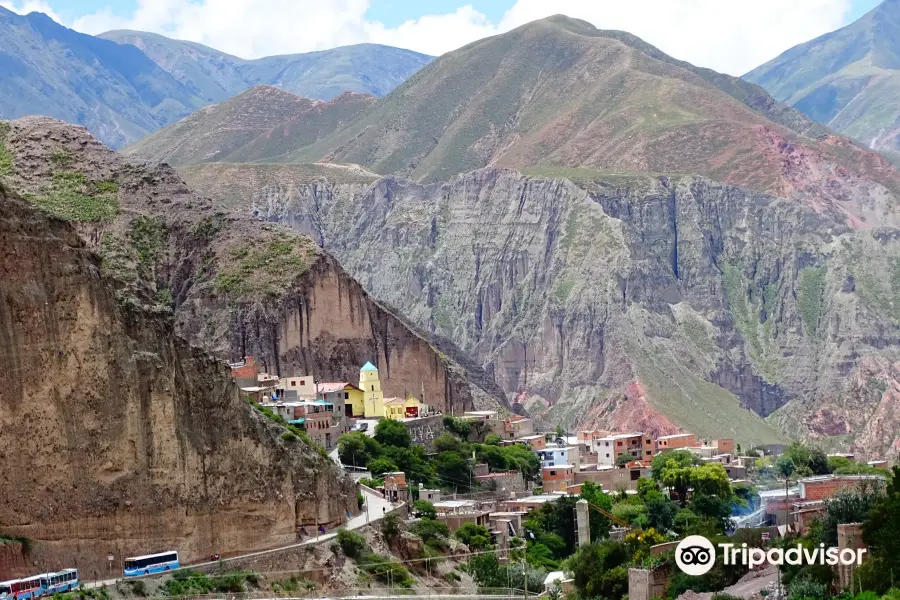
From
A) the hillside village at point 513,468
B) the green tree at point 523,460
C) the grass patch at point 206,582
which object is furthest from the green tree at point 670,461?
the grass patch at point 206,582

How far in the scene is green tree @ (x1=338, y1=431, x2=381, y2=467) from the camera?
4213 inches

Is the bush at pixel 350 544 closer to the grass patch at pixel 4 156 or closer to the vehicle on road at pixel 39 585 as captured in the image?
the vehicle on road at pixel 39 585

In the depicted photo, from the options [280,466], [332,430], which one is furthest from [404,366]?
[280,466]

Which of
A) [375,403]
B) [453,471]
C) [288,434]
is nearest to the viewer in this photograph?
[288,434]

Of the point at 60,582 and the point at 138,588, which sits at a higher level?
the point at 60,582

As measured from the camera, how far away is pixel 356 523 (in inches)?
3408

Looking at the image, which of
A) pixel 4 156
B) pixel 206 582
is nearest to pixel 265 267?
pixel 4 156

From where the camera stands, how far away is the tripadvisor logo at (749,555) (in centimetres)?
6203

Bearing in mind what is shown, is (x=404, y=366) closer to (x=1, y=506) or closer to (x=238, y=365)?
(x=238, y=365)

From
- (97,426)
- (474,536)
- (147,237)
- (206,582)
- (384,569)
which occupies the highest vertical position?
(147,237)

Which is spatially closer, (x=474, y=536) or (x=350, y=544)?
(x=350, y=544)

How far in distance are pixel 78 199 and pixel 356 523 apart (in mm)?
57384

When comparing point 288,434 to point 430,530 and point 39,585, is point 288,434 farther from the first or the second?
point 39,585

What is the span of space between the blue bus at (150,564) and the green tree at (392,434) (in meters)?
38.5
